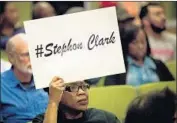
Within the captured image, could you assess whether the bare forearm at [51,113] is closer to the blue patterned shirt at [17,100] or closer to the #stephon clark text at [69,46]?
the blue patterned shirt at [17,100]

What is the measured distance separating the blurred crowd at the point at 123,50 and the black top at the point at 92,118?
0.04 metres

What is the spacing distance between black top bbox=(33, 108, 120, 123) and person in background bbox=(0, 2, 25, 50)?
337mm

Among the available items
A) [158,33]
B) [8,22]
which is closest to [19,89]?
[8,22]

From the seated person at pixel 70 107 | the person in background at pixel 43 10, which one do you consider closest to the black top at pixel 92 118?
the seated person at pixel 70 107

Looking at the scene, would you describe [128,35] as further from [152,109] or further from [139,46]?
[152,109]

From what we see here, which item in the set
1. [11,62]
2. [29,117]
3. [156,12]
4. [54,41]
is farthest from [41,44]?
[156,12]

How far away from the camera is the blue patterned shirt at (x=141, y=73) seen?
1.24m

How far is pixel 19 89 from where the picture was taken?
117 cm

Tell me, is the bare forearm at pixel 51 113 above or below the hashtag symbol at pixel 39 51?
below

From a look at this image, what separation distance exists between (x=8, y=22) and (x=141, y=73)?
22.8 inches

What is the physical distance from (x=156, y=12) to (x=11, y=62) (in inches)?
25.3

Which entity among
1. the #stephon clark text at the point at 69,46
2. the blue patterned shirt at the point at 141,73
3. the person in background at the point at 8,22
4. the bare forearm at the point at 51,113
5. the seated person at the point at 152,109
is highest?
the person in background at the point at 8,22

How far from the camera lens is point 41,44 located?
42.9 inches

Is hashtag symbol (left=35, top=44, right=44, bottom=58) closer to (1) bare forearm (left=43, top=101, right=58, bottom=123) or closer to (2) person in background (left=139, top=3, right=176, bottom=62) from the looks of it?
(1) bare forearm (left=43, top=101, right=58, bottom=123)
